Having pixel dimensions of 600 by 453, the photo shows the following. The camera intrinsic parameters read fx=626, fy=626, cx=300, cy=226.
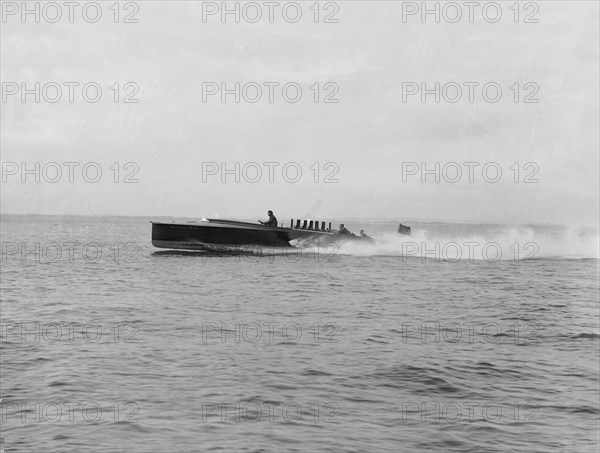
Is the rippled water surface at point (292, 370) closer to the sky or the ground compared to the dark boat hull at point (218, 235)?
closer to the ground

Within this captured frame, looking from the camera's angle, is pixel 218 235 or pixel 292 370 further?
pixel 218 235

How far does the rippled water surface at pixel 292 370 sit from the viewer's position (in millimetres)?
10289

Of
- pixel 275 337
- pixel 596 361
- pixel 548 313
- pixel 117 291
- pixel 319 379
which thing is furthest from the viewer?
pixel 117 291

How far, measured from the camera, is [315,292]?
3098 cm

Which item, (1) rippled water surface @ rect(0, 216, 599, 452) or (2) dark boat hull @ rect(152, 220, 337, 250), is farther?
(2) dark boat hull @ rect(152, 220, 337, 250)

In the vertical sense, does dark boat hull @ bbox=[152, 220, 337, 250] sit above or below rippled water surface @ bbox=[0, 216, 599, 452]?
above

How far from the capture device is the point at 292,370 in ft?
47.1

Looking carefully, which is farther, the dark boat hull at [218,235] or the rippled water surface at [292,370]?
the dark boat hull at [218,235]

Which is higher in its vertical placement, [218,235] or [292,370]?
[218,235]

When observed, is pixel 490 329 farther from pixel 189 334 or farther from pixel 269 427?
pixel 269 427

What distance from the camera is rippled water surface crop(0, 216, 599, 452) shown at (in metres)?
10.3

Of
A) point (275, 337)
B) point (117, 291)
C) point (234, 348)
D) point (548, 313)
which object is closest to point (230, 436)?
point (234, 348)

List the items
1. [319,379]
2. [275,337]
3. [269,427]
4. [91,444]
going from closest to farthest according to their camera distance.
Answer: [91,444] < [269,427] < [319,379] < [275,337]

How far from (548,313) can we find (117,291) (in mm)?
19761
